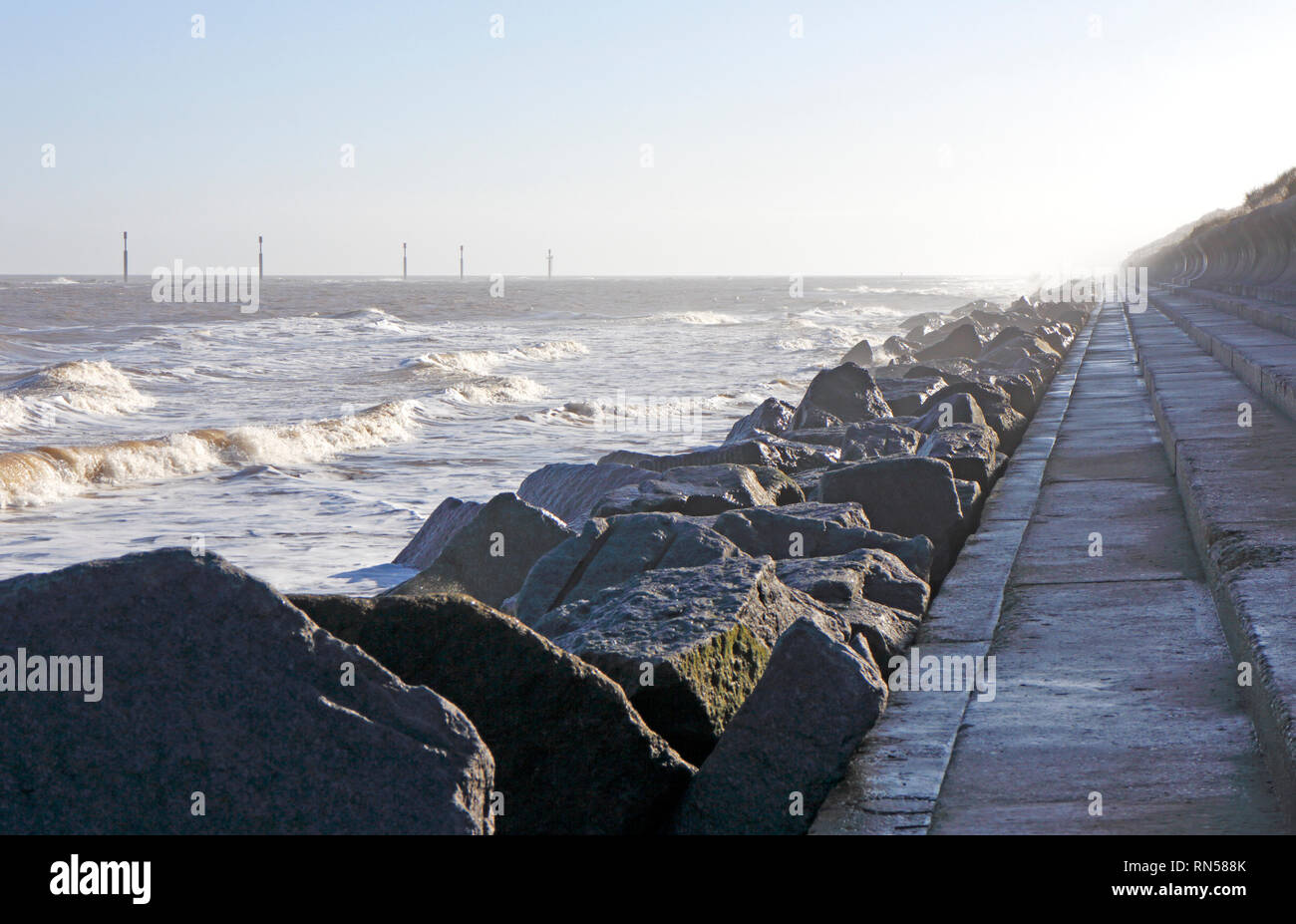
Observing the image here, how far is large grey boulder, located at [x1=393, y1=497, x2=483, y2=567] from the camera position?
7.15 m

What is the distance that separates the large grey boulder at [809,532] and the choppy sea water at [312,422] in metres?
2.99

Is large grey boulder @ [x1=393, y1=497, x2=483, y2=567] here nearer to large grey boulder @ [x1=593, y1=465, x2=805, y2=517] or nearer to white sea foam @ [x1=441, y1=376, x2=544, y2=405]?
large grey boulder @ [x1=593, y1=465, x2=805, y2=517]

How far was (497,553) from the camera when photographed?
230 inches

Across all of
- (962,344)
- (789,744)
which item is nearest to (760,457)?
(789,744)

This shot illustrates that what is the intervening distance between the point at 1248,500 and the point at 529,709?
2926 millimetres

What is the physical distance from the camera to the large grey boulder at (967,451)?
6.12m

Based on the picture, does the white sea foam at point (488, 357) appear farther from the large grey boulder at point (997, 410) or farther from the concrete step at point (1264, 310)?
the large grey boulder at point (997, 410)

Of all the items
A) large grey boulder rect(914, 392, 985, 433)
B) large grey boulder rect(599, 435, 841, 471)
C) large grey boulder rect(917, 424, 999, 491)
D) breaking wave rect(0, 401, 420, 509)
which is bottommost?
breaking wave rect(0, 401, 420, 509)

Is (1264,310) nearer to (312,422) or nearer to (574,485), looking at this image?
(574,485)

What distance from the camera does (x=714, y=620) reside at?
332 cm

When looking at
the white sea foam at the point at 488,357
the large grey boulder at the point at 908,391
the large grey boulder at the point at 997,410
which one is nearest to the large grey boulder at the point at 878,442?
the large grey boulder at the point at 997,410

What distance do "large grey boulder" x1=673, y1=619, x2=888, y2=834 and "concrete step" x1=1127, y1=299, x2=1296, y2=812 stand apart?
89 centimetres

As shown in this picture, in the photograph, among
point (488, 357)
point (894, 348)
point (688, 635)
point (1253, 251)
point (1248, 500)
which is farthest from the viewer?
point (488, 357)

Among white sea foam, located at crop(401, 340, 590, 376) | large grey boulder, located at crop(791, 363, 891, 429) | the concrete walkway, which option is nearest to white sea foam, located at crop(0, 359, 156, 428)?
white sea foam, located at crop(401, 340, 590, 376)
